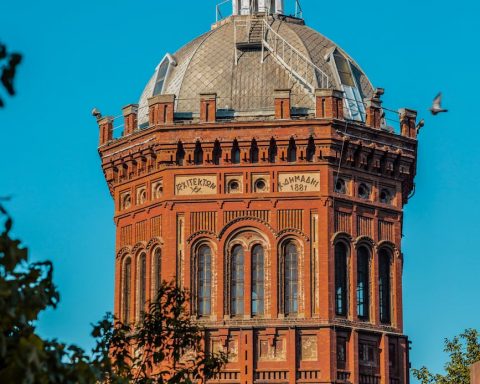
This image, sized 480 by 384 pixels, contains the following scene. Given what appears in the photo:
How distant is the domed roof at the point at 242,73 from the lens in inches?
2388

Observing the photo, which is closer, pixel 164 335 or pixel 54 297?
pixel 54 297

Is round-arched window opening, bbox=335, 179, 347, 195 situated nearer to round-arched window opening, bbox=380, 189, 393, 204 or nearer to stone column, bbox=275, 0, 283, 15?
round-arched window opening, bbox=380, 189, 393, 204

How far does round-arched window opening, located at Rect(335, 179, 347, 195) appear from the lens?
59.6m

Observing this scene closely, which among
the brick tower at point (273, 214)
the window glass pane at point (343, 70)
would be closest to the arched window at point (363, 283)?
the brick tower at point (273, 214)

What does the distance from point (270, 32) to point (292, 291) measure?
32.4 ft

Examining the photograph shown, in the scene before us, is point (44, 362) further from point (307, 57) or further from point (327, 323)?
point (307, 57)

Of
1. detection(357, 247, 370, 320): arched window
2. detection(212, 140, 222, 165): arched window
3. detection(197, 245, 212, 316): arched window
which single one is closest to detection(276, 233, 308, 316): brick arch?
detection(357, 247, 370, 320): arched window

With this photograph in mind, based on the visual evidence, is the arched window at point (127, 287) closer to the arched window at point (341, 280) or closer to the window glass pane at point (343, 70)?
the arched window at point (341, 280)

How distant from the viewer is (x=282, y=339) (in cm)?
5791

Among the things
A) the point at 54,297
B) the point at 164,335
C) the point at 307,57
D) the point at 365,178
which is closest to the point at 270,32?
the point at 307,57

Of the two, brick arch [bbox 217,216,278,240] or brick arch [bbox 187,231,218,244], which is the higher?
brick arch [bbox 217,216,278,240]

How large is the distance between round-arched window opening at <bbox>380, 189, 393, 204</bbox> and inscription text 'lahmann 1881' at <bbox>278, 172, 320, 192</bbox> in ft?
10.2

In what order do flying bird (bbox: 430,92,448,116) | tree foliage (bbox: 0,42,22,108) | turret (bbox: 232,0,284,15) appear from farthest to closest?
1. turret (bbox: 232,0,284,15)
2. flying bird (bbox: 430,92,448,116)
3. tree foliage (bbox: 0,42,22,108)

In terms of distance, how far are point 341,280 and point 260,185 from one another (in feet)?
13.9
